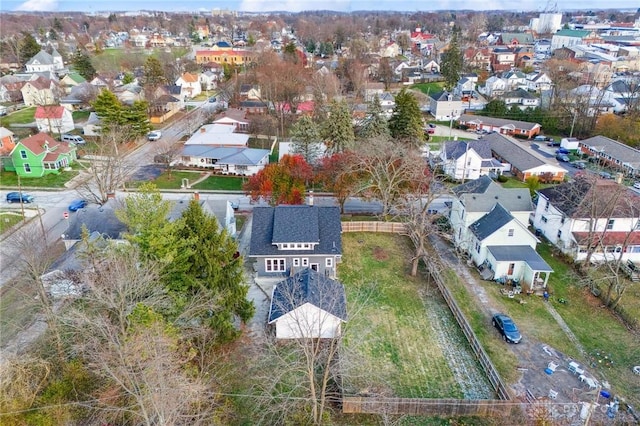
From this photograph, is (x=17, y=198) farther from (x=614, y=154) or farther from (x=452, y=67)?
(x=452, y=67)

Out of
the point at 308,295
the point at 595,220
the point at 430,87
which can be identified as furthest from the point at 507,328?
the point at 430,87

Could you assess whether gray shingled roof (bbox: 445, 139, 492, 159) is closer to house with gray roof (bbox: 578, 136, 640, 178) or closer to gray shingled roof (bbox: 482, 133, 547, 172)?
gray shingled roof (bbox: 482, 133, 547, 172)

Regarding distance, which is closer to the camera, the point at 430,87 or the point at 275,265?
the point at 275,265

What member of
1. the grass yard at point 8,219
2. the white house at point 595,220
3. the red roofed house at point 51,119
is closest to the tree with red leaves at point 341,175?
the white house at point 595,220

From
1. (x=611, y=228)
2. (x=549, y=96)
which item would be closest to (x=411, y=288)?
(x=611, y=228)

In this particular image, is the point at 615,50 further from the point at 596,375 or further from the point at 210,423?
the point at 210,423

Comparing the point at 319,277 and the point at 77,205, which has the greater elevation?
the point at 319,277
